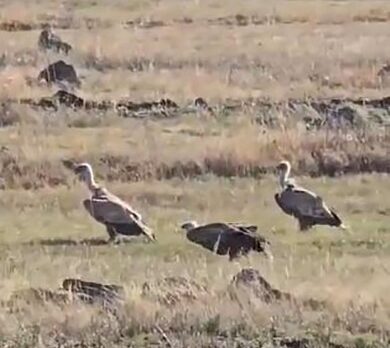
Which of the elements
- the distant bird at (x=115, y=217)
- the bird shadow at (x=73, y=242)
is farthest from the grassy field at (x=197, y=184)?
the distant bird at (x=115, y=217)

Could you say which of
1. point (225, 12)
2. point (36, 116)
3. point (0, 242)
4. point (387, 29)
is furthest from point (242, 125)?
point (225, 12)

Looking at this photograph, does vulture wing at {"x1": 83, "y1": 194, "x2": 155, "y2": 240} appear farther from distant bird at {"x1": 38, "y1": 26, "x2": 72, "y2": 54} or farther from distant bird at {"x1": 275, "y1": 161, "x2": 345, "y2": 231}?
distant bird at {"x1": 38, "y1": 26, "x2": 72, "y2": 54}

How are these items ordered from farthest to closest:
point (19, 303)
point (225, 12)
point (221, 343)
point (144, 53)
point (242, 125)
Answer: point (225, 12), point (144, 53), point (242, 125), point (19, 303), point (221, 343)

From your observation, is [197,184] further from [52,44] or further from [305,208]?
[52,44]

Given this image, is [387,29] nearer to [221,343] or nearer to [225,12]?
[225,12]

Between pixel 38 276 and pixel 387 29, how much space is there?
82.5 ft

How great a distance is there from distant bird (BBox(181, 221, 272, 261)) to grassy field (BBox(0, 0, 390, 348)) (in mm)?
144

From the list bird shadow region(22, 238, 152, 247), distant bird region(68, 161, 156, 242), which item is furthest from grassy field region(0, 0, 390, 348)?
distant bird region(68, 161, 156, 242)

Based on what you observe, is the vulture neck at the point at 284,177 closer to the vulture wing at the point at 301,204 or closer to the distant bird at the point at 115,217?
the vulture wing at the point at 301,204

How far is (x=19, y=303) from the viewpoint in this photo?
488 inches

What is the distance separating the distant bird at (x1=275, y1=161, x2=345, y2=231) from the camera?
16562 mm

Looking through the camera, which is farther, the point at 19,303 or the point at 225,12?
the point at 225,12

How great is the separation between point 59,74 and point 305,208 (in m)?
11.2

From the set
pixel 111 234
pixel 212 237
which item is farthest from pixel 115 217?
pixel 212 237
